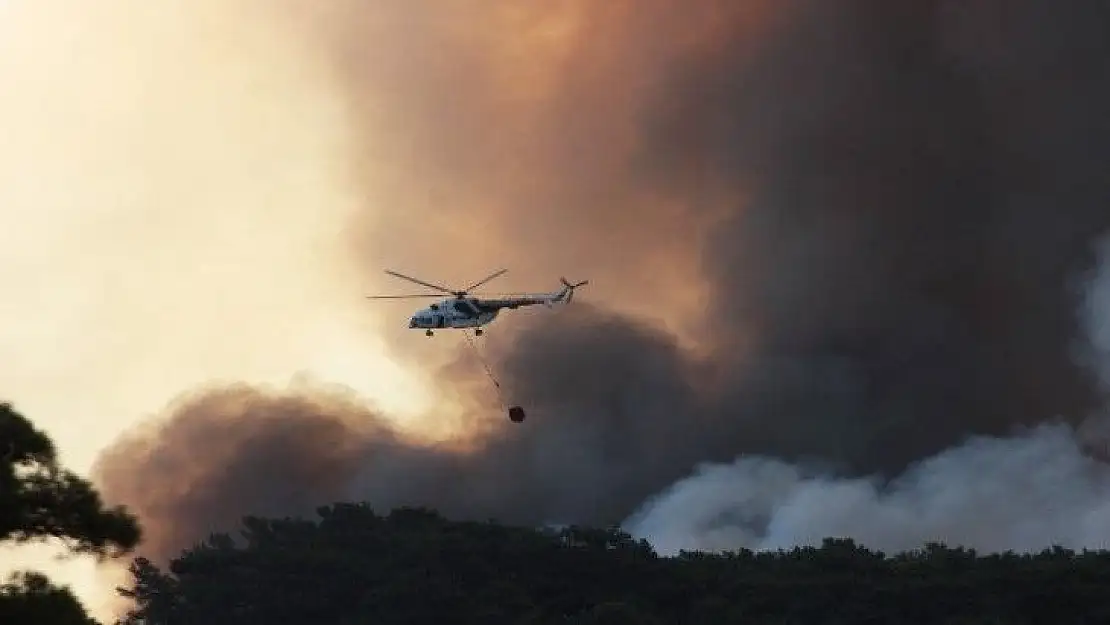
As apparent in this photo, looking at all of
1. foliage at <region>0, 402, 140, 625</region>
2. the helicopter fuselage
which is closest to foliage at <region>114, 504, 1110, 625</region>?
the helicopter fuselage

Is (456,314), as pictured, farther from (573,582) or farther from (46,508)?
(46,508)

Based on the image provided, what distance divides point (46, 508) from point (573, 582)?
9414 cm

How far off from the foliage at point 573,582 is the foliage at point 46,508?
261 feet

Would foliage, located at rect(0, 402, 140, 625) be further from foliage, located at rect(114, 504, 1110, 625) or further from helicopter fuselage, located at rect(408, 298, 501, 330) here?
helicopter fuselage, located at rect(408, 298, 501, 330)

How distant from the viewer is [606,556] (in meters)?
124

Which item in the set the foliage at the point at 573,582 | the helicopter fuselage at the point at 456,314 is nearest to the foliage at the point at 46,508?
the foliage at the point at 573,582

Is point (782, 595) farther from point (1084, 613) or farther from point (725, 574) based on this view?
point (1084, 613)

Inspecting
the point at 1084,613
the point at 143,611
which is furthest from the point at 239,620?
the point at 1084,613

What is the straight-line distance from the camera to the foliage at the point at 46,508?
95.6ft

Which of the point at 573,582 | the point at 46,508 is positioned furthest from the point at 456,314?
the point at 46,508

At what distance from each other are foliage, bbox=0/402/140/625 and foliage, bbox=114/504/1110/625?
261ft

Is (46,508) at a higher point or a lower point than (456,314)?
lower

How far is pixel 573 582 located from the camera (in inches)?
4815

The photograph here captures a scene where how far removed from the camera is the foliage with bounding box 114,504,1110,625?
112875 millimetres
